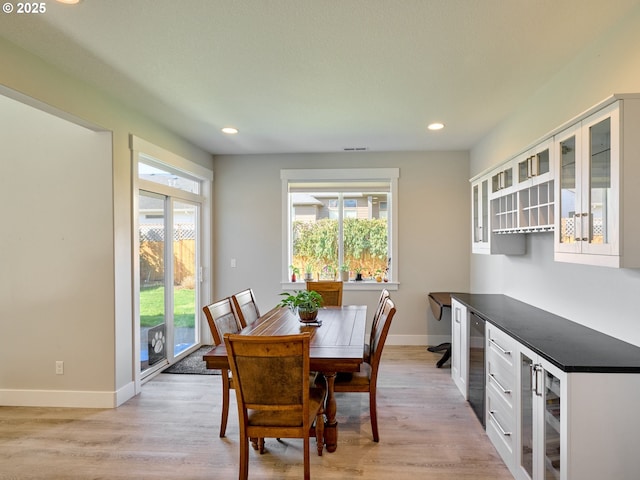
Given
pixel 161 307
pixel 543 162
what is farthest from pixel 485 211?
pixel 161 307

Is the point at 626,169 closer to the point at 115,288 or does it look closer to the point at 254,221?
the point at 115,288

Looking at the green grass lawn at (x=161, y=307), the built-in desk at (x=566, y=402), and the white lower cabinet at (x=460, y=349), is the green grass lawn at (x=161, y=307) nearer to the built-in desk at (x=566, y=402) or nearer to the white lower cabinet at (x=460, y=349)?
the white lower cabinet at (x=460, y=349)

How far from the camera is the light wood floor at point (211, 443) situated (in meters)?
2.31

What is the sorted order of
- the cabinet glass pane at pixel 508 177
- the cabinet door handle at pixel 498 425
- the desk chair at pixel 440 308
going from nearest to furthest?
the cabinet door handle at pixel 498 425 < the cabinet glass pane at pixel 508 177 < the desk chair at pixel 440 308

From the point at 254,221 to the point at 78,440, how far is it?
3.18 metres

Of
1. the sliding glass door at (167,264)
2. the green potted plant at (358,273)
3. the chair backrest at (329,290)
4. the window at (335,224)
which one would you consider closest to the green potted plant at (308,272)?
the window at (335,224)

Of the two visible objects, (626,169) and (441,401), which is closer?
(626,169)

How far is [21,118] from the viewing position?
3.24 meters

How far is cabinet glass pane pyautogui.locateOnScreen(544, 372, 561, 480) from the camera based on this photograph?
5.63ft

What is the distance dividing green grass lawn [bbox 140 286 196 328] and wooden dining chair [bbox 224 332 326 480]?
2.28 metres

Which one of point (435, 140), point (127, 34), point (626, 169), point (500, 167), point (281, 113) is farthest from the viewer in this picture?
point (435, 140)

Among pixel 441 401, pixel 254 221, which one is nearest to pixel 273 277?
pixel 254 221

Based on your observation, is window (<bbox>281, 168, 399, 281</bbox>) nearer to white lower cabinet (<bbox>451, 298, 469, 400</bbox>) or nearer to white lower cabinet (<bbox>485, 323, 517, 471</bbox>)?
white lower cabinet (<bbox>451, 298, 469, 400</bbox>)

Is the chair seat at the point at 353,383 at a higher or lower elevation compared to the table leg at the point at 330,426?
higher
